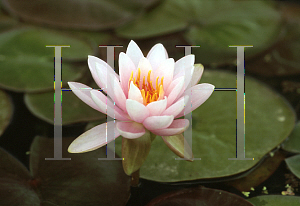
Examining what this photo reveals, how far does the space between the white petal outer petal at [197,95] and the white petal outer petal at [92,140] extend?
265mm

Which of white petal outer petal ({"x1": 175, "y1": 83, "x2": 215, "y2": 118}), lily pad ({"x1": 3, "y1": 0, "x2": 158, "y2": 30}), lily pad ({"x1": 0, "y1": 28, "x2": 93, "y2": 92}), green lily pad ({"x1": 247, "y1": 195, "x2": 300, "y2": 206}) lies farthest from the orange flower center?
lily pad ({"x1": 3, "y1": 0, "x2": 158, "y2": 30})

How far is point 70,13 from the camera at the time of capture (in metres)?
2.00

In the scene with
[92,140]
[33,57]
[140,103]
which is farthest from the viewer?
[33,57]

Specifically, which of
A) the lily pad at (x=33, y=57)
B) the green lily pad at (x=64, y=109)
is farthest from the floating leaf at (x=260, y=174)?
the lily pad at (x=33, y=57)

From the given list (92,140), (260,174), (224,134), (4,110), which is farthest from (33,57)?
(260,174)

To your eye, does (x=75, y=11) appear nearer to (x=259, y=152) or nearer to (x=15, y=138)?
(x=15, y=138)

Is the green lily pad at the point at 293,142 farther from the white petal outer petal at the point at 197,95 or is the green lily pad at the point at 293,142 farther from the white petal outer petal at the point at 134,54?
the white petal outer petal at the point at 134,54

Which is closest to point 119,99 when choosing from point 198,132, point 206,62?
point 198,132

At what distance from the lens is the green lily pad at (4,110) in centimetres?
134

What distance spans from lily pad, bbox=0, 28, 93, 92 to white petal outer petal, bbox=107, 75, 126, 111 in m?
0.72

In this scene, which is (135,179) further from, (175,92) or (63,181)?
(175,92)

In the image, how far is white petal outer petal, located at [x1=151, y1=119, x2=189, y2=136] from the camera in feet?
2.86

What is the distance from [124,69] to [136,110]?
21cm

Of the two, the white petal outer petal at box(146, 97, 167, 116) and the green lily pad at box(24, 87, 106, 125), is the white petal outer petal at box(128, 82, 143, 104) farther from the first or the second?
the green lily pad at box(24, 87, 106, 125)
